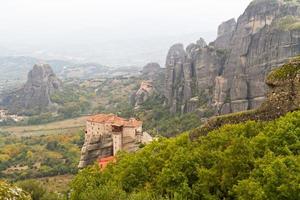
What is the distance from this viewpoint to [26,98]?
524 ft

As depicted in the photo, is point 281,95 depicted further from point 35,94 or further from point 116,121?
point 35,94

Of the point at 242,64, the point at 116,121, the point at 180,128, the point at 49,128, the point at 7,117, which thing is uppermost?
the point at 242,64

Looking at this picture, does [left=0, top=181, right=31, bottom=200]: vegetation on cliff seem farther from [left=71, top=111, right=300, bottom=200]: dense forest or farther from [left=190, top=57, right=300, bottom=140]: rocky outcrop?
[left=190, top=57, right=300, bottom=140]: rocky outcrop

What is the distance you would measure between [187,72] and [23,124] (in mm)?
55272

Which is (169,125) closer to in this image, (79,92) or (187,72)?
(187,72)

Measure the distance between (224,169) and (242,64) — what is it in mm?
62563

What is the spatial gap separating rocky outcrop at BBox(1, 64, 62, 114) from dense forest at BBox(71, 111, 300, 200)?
125468 millimetres

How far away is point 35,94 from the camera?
157250 millimetres

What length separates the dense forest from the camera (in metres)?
18.4

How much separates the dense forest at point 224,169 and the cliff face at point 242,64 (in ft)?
154

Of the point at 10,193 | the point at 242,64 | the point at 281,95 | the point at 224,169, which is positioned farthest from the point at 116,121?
the point at 10,193

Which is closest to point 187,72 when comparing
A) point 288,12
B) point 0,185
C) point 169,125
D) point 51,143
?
point 169,125

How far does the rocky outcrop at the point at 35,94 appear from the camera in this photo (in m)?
154

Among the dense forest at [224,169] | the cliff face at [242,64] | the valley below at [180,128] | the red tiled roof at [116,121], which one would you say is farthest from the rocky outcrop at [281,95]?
the cliff face at [242,64]
